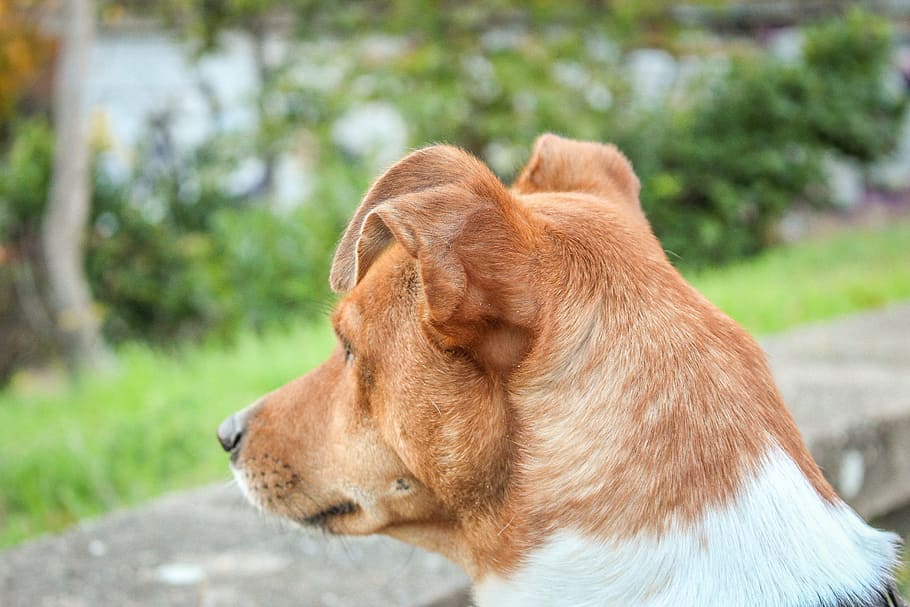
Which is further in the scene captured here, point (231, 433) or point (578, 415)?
point (231, 433)

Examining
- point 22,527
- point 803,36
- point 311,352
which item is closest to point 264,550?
point 22,527

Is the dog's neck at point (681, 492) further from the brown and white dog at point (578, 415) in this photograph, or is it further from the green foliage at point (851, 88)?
the green foliage at point (851, 88)

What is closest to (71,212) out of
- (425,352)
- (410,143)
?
(410,143)

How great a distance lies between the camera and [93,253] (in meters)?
9.77

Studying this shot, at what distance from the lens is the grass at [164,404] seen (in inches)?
177

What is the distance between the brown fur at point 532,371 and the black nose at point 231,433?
41cm

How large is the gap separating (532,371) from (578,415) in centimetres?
12

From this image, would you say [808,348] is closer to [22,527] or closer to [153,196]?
[22,527]

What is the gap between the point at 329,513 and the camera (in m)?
2.43

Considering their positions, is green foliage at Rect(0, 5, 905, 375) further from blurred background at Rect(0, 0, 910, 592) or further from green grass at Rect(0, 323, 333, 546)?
green grass at Rect(0, 323, 333, 546)

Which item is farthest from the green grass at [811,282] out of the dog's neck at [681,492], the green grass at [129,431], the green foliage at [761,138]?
the dog's neck at [681,492]

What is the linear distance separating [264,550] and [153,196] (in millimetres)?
7528

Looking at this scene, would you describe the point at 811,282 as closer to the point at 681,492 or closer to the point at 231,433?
the point at 231,433

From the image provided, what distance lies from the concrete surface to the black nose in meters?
0.27
